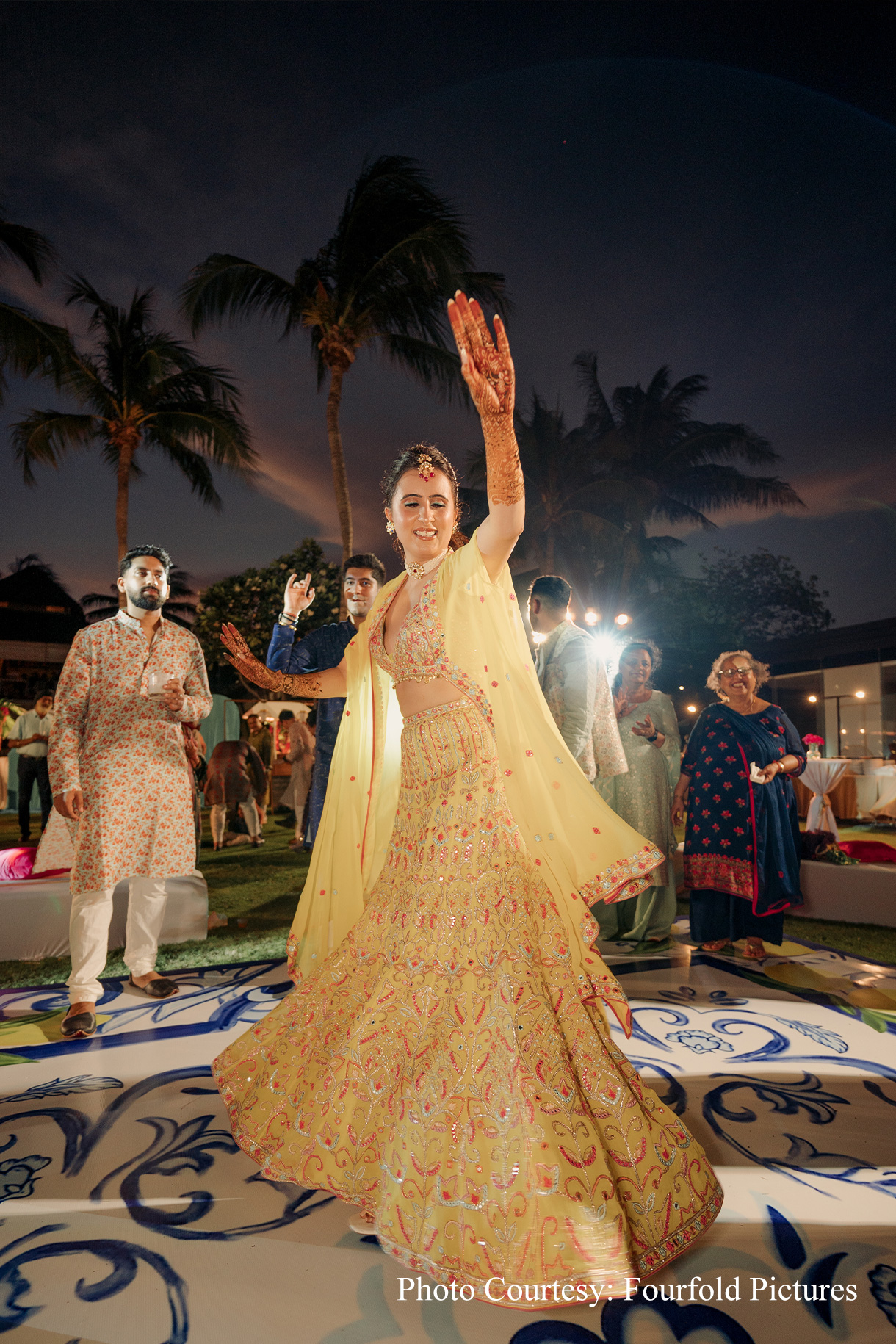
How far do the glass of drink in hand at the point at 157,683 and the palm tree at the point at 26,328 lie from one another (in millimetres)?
7919

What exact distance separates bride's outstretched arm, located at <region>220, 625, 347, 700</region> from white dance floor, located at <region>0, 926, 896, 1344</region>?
133 centimetres

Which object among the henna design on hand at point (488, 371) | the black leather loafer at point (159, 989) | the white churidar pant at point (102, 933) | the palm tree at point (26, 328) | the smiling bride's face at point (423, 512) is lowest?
the black leather loafer at point (159, 989)

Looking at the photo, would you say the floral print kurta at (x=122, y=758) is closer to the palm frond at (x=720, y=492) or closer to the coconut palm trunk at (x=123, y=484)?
the coconut palm trunk at (x=123, y=484)

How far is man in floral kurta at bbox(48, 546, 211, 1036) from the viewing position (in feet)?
10.3

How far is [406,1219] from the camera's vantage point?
145cm

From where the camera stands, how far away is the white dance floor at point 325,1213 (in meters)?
1.39

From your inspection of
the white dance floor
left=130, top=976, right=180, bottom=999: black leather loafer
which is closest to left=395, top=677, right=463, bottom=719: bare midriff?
the white dance floor

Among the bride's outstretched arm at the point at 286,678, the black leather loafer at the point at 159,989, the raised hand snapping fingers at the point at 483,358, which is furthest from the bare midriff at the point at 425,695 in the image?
the black leather loafer at the point at 159,989

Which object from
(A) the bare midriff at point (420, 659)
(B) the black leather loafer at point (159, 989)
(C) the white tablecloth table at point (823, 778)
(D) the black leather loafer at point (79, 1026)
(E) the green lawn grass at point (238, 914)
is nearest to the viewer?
(A) the bare midriff at point (420, 659)

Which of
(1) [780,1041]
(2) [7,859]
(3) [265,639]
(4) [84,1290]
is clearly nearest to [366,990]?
(4) [84,1290]

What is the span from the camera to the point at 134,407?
11.6 m

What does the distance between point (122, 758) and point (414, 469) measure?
2.12 meters

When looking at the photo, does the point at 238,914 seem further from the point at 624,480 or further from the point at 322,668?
the point at 624,480

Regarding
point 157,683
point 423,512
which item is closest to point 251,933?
point 157,683
